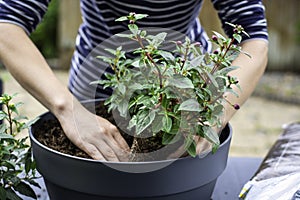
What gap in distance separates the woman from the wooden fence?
10.7ft

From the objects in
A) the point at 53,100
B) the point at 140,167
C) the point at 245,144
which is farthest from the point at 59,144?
the point at 245,144

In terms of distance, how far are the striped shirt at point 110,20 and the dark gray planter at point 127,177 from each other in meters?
0.31

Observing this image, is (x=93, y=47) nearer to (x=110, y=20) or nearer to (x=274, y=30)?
(x=110, y=20)

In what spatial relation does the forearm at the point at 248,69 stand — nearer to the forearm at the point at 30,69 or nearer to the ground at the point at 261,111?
the forearm at the point at 30,69

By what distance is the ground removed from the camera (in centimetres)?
325

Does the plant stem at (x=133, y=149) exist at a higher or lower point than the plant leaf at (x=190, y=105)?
lower

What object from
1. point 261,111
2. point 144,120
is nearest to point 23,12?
point 144,120

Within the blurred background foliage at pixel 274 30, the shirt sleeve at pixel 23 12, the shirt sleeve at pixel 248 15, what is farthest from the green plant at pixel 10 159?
the blurred background foliage at pixel 274 30

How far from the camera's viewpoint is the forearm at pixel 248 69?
96cm

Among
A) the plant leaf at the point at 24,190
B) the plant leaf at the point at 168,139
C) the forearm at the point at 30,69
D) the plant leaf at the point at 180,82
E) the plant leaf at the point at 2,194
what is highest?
the plant leaf at the point at 180,82

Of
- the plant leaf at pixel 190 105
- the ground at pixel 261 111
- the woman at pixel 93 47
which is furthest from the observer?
the ground at pixel 261 111

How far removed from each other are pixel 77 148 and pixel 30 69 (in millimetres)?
178

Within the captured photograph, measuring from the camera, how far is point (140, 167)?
2.35ft

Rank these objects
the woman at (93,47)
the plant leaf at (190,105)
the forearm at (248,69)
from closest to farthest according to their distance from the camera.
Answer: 1. the plant leaf at (190,105)
2. the woman at (93,47)
3. the forearm at (248,69)
